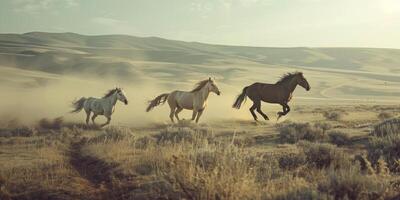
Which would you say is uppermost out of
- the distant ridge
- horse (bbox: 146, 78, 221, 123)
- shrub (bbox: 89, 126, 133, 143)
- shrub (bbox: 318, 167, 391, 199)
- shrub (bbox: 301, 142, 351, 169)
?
the distant ridge

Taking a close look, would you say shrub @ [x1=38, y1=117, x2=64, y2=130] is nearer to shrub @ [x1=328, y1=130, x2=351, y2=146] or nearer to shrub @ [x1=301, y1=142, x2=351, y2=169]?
shrub @ [x1=328, y1=130, x2=351, y2=146]

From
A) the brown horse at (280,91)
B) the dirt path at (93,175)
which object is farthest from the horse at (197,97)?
the dirt path at (93,175)

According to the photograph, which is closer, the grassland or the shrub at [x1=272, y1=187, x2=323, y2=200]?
the shrub at [x1=272, y1=187, x2=323, y2=200]

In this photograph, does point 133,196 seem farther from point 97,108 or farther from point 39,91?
point 39,91

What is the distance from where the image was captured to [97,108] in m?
25.2

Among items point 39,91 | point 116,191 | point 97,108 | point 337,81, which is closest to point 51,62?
point 39,91

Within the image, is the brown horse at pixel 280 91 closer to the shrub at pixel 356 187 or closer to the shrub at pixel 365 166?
the shrub at pixel 365 166

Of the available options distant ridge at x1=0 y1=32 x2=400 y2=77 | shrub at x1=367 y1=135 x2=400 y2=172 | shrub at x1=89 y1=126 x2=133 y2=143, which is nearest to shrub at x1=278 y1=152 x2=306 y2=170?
shrub at x1=367 y1=135 x2=400 y2=172

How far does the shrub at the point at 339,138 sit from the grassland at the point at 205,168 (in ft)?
0.10

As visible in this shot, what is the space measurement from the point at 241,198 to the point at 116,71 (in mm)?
75985

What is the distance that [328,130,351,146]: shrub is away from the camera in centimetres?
1625

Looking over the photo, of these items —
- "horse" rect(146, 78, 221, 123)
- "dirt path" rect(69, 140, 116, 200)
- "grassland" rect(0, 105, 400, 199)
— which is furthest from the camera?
"horse" rect(146, 78, 221, 123)

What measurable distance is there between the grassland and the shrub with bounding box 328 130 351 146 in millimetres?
31

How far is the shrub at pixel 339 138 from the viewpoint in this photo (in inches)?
640
